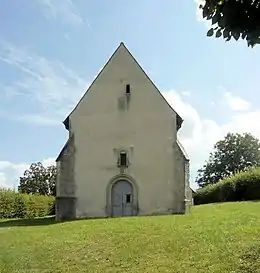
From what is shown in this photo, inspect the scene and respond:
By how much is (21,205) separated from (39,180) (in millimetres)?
43774

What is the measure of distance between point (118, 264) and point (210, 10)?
9034 millimetres

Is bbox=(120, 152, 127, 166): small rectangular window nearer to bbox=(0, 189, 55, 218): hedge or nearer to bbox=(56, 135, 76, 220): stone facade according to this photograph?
bbox=(56, 135, 76, 220): stone facade

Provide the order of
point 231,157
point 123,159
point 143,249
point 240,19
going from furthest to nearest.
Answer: point 231,157
point 123,159
point 143,249
point 240,19

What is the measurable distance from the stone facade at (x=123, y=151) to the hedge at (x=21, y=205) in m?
9.72

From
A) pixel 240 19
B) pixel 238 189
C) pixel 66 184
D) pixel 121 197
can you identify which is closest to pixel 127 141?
pixel 121 197

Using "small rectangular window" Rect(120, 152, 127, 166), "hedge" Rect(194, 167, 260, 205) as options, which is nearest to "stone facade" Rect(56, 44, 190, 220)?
"small rectangular window" Rect(120, 152, 127, 166)

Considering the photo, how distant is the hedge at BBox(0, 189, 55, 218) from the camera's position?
38.8 metres

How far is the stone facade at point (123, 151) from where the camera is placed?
3069cm

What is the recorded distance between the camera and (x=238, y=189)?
137ft

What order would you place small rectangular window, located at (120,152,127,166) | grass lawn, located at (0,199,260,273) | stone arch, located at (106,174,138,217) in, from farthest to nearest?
small rectangular window, located at (120,152,127,166) → stone arch, located at (106,174,138,217) → grass lawn, located at (0,199,260,273)

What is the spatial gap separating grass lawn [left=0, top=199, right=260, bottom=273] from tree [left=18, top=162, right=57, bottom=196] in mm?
62574

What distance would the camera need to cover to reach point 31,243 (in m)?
18.5

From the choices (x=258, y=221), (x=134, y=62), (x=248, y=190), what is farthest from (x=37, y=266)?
(x=248, y=190)

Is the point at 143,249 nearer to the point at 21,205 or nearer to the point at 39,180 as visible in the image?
the point at 21,205
